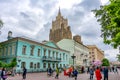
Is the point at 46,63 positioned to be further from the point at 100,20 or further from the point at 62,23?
the point at 62,23

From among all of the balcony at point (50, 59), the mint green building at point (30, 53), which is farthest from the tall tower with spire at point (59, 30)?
the mint green building at point (30, 53)

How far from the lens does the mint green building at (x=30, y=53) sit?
132 ft

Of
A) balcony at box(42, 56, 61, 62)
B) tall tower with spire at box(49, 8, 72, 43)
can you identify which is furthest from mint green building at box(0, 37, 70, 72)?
tall tower with spire at box(49, 8, 72, 43)

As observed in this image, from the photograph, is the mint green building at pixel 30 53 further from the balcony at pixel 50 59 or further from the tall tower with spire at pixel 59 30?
the tall tower with spire at pixel 59 30

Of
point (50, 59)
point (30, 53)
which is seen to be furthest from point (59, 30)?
point (30, 53)

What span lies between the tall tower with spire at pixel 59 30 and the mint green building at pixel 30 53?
239 feet

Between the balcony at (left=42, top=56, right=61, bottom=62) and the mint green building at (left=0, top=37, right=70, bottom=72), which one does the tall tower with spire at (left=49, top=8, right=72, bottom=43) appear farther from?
the mint green building at (left=0, top=37, right=70, bottom=72)

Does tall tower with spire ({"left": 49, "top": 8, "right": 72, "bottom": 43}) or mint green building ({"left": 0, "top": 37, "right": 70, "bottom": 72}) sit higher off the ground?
tall tower with spire ({"left": 49, "top": 8, "right": 72, "bottom": 43})

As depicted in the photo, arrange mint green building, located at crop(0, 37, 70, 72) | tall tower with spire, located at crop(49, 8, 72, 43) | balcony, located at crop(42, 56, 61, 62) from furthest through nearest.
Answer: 1. tall tower with spire, located at crop(49, 8, 72, 43)
2. balcony, located at crop(42, 56, 61, 62)
3. mint green building, located at crop(0, 37, 70, 72)

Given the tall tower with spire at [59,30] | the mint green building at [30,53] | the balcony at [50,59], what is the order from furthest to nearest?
the tall tower with spire at [59,30] < the balcony at [50,59] < the mint green building at [30,53]

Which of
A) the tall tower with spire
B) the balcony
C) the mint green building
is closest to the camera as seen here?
the mint green building

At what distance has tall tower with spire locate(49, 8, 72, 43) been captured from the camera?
126887mm

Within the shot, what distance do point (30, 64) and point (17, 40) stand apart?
667cm

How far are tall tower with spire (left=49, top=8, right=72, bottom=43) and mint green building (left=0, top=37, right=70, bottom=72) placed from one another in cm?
7295
